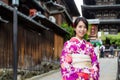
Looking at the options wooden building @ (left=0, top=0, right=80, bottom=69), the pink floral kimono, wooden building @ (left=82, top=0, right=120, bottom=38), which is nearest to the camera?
the pink floral kimono

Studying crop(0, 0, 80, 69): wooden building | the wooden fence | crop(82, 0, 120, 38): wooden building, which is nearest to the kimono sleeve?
crop(0, 0, 80, 69): wooden building

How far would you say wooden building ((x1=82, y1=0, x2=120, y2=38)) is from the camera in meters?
62.1

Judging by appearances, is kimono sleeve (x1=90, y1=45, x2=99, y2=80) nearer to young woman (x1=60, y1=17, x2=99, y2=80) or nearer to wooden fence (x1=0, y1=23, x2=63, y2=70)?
young woman (x1=60, y1=17, x2=99, y2=80)

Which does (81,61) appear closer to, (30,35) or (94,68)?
(94,68)

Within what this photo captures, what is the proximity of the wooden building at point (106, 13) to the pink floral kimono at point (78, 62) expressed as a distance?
184 feet

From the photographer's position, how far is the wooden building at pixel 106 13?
62.1 metres

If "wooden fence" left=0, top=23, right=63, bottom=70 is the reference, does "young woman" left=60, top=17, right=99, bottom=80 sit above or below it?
below

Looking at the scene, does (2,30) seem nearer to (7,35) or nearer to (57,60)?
(7,35)

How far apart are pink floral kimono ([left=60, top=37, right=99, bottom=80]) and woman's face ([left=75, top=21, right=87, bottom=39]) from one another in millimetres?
72

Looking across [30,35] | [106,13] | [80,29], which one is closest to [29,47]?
[30,35]

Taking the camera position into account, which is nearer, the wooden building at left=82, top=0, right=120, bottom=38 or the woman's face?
the woman's face

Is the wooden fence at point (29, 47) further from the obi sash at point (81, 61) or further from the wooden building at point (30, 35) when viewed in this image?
the obi sash at point (81, 61)

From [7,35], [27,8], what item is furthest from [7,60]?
[27,8]

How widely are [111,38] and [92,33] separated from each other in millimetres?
12226
